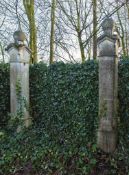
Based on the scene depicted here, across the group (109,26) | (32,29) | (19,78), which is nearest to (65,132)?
(19,78)

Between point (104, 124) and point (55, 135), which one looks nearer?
point (104, 124)

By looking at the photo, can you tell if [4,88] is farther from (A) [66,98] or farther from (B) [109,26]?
(B) [109,26]

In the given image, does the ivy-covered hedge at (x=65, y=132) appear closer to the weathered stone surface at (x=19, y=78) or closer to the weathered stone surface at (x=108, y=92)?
the weathered stone surface at (x=108, y=92)

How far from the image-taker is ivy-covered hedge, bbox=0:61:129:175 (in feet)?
20.1

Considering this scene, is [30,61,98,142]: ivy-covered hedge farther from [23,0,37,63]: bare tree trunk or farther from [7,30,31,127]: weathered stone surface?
[23,0,37,63]: bare tree trunk

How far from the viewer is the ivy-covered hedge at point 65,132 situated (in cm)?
612

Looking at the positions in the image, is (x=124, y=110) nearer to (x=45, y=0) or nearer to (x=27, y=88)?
(x=27, y=88)

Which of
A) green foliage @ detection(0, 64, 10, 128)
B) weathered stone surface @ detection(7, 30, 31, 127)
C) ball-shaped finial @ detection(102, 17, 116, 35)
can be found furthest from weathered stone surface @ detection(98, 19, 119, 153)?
green foliage @ detection(0, 64, 10, 128)

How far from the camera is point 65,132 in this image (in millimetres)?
7105

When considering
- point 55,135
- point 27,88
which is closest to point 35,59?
point 27,88

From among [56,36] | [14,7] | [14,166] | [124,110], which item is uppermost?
[14,7]

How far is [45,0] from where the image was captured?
41.4ft

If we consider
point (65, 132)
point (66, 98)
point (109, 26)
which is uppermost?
point (109, 26)

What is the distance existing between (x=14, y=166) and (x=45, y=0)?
7.79 m
